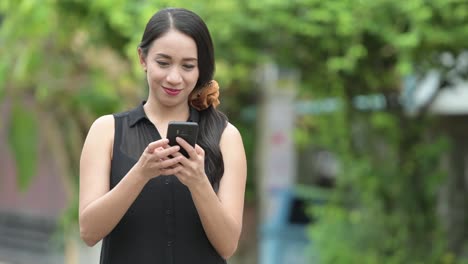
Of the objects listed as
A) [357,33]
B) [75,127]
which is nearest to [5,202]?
[75,127]

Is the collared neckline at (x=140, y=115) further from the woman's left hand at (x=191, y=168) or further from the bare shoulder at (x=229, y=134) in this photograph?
the woman's left hand at (x=191, y=168)

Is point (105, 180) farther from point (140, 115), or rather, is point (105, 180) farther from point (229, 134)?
point (229, 134)

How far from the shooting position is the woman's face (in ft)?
8.78

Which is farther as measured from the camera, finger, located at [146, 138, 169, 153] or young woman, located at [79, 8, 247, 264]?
young woman, located at [79, 8, 247, 264]

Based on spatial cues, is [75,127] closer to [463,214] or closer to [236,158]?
[463,214]

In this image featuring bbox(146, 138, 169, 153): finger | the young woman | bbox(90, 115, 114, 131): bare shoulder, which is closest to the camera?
bbox(146, 138, 169, 153): finger

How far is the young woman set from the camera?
2.62m

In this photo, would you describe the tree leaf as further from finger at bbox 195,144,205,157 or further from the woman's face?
finger at bbox 195,144,205,157

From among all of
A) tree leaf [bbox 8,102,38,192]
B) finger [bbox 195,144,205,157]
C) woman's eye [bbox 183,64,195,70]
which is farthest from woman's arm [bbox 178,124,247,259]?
tree leaf [bbox 8,102,38,192]

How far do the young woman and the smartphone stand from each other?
6 centimetres

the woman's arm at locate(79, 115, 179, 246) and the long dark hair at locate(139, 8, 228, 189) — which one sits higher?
the long dark hair at locate(139, 8, 228, 189)

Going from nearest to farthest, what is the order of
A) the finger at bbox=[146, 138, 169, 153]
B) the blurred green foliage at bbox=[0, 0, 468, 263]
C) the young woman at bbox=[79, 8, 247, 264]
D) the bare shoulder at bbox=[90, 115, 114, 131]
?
the finger at bbox=[146, 138, 169, 153]
the young woman at bbox=[79, 8, 247, 264]
the bare shoulder at bbox=[90, 115, 114, 131]
the blurred green foliage at bbox=[0, 0, 468, 263]

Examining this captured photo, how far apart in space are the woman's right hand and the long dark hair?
245 mm

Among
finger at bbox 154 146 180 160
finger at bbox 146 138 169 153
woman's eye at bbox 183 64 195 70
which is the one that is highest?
woman's eye at bbox 183 64 195 70
